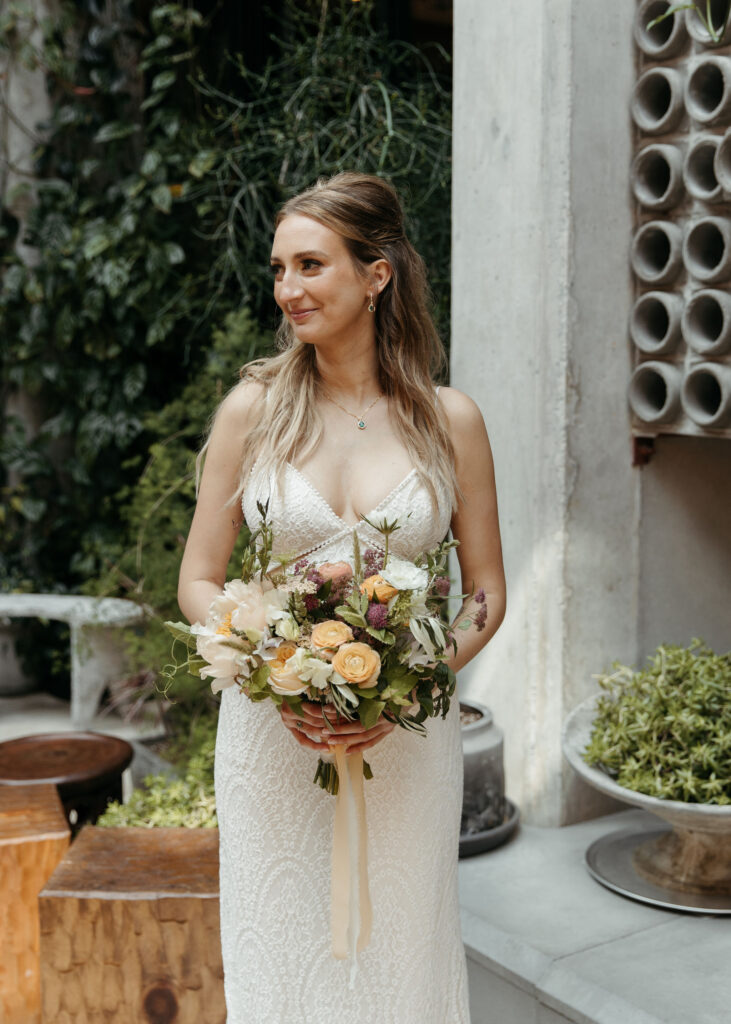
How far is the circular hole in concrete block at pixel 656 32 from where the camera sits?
10.2 feet

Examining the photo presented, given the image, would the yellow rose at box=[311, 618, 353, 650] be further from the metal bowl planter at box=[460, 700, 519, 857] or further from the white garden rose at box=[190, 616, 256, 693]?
the metal bowl planter at box=[460, 700, 519, 857]

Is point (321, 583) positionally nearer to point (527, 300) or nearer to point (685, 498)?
point (527, 300)

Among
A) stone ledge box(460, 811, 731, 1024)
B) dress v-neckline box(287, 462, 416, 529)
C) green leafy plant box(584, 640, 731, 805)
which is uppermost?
dress v-neckline box(287, 462, 416, 529)

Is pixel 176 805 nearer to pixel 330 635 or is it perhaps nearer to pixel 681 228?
pixel 330 635

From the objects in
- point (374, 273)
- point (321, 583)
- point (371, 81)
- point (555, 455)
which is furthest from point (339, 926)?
point (371, 81)

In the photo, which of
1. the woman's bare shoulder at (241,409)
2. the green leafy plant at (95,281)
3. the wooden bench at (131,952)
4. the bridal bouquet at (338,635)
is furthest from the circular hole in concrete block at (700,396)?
the green leafy plant at (95,281)

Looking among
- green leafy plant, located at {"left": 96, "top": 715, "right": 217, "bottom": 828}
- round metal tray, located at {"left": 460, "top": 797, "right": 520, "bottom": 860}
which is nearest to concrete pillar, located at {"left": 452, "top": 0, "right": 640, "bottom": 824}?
round metal tray, located at {"left": 460, "top": 797, "right": 520, "bottom": 860}

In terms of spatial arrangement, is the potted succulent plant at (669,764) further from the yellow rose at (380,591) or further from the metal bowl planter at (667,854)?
the yellow rose at (380,591)

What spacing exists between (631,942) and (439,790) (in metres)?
1.08

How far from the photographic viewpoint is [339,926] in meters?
1.84

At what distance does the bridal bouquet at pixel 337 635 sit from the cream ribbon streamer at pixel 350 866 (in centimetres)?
19

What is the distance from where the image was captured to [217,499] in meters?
2.10

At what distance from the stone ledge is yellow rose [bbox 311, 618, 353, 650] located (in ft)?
4.58

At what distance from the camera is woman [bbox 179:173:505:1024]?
1977 millimetres
